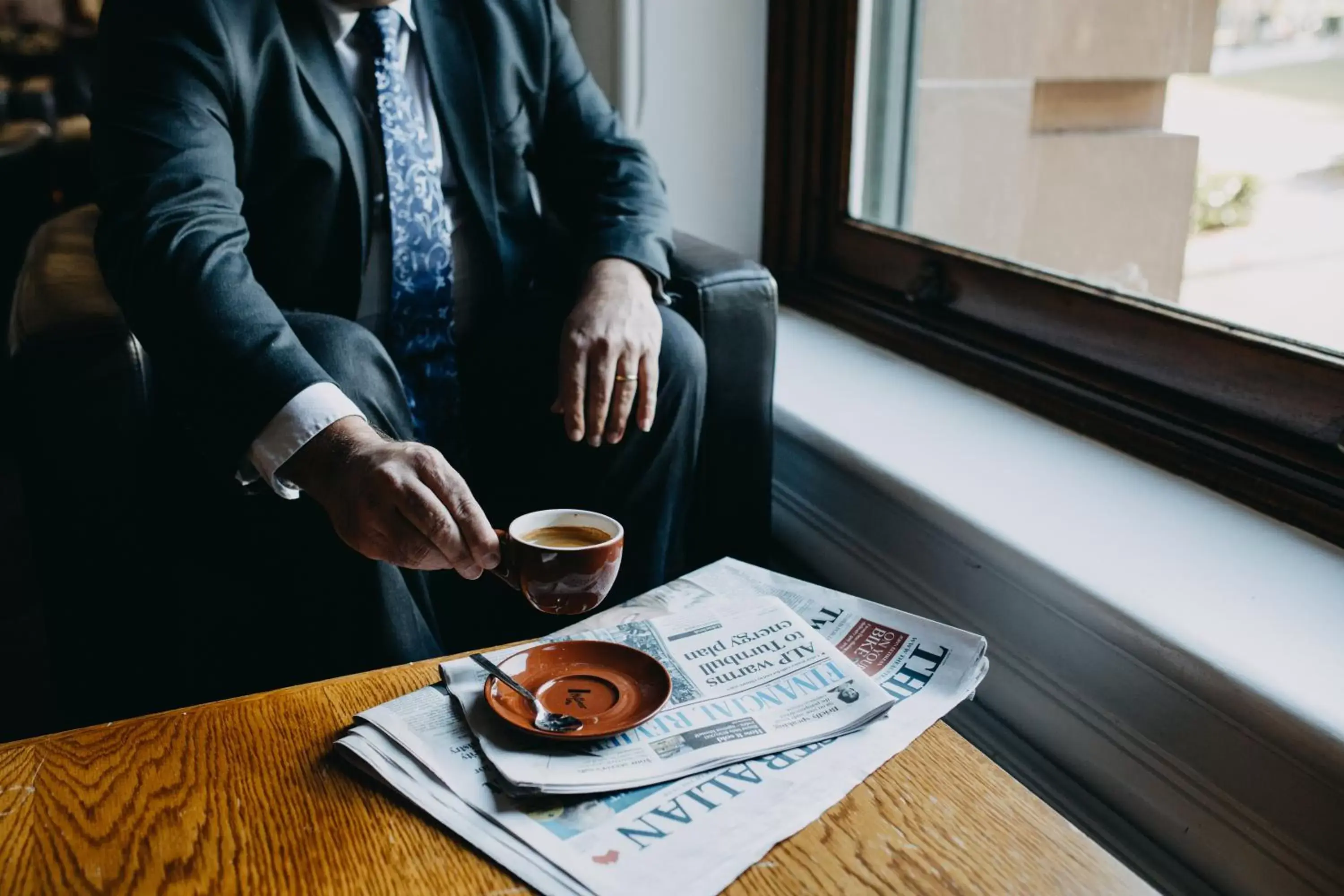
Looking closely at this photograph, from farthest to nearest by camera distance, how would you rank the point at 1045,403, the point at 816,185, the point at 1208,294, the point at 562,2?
the point at 562,2 < the point at 816,185 < the point at 1045,403 < the point at 1208,294

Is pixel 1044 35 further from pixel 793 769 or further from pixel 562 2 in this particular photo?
pixel 793 769

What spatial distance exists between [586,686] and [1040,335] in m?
0.96

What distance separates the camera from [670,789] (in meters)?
0.72

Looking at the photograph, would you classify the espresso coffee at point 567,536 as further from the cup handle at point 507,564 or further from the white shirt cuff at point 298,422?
the white shirt cuff at point 298,422

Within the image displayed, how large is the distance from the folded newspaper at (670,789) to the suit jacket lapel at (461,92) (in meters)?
0.67

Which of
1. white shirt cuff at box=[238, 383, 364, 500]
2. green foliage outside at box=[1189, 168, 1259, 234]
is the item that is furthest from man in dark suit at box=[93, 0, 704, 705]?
green foliage outside at box=[1189, 168, 1259, 234]

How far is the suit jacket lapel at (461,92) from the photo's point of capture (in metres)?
1.36

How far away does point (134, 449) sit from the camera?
114cm

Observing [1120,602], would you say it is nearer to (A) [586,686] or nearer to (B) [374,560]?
(A) [586,686]

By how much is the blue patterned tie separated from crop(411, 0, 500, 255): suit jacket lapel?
34 mm

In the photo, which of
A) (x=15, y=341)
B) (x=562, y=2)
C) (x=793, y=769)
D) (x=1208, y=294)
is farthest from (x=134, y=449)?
(x=562, y=2)

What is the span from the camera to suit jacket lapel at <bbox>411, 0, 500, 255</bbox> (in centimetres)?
136

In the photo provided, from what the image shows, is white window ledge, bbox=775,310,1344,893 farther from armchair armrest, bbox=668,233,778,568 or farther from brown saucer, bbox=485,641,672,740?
brown saucer, bbox=485,641,672,740

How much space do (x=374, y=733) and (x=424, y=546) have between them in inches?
6.1
